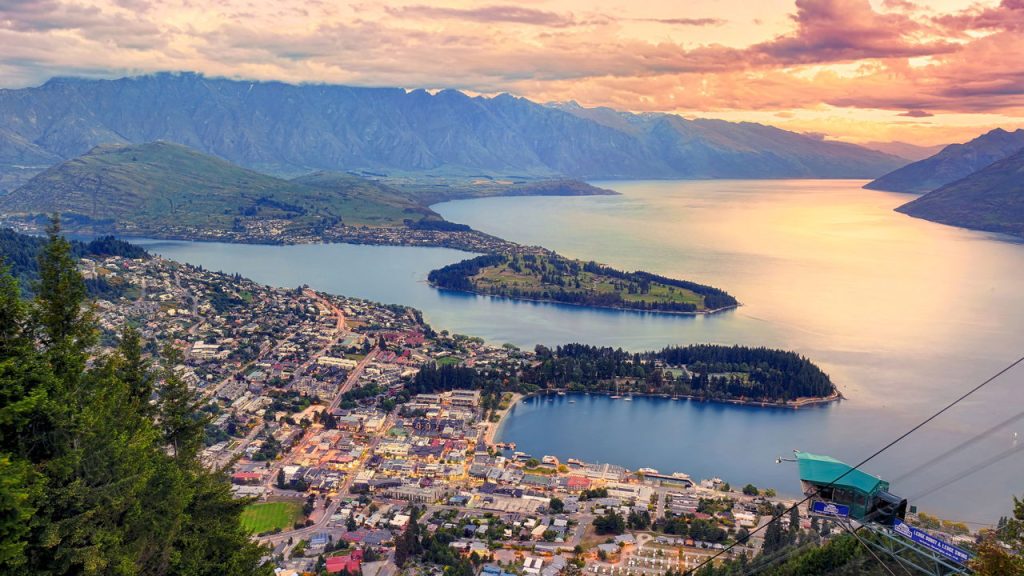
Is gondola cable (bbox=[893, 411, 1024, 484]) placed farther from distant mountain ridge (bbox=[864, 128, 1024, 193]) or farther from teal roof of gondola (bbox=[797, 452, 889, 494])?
distant mountain ridge (bbox=[864, 128, 1024, 193])

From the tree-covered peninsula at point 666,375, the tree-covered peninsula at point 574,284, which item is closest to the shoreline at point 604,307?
the tree-covered peninsula at point 574,284

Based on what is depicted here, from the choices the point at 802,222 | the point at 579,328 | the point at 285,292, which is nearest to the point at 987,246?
the point at 802,222

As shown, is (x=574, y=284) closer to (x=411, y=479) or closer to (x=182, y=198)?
(x=411, y=479)

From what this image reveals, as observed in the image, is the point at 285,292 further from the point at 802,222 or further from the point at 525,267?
the point at 802,222

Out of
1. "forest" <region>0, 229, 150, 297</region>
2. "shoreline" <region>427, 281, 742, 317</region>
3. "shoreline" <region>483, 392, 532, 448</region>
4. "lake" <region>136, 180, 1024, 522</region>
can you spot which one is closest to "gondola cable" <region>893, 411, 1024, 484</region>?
"lake" <region>136, 180, 1024, 522</region>

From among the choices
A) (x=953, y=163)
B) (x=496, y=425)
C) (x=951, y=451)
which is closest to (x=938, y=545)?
(x=951, y=451)

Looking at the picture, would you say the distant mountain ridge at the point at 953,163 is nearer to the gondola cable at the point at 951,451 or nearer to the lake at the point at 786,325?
the lake at the point at 786,325
